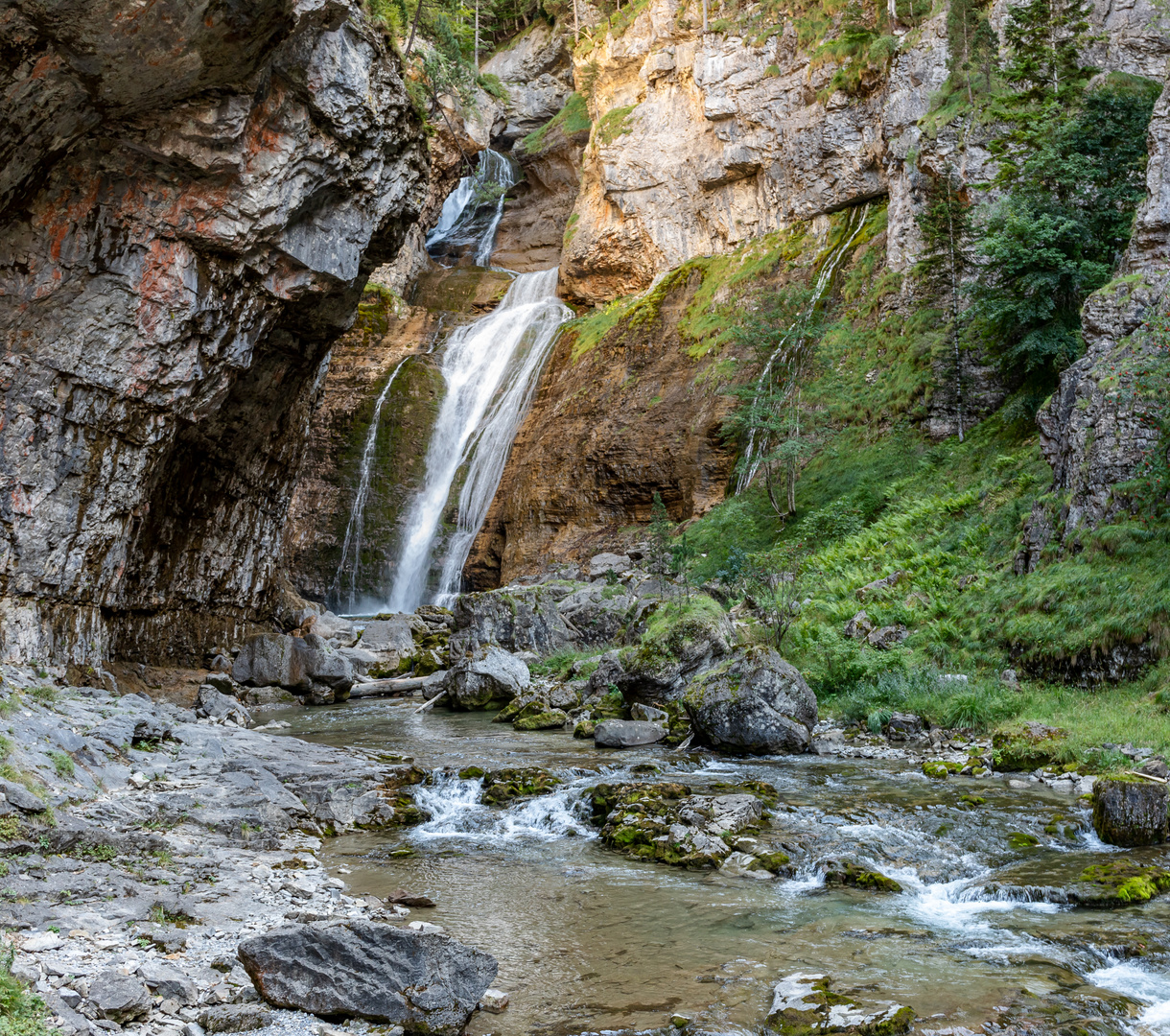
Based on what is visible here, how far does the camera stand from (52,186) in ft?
40.0

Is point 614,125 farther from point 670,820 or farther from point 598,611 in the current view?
point 670,820

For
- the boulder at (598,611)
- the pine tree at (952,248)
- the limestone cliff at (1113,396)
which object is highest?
the pine tree at (952,248)

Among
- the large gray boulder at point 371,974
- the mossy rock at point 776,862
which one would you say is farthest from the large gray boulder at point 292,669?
the large gray boulder at point 371,974

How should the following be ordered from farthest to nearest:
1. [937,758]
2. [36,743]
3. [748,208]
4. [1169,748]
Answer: [748,208], [937,758], [1169,748], [36,743]

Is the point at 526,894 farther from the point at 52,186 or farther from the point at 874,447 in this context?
the point at 874,447

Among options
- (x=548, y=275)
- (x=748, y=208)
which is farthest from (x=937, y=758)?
(x=548, y=275)

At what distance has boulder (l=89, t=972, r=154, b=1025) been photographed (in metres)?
4.08

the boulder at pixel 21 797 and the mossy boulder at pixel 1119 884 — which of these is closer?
the mossy boulder at pixel 1119 884

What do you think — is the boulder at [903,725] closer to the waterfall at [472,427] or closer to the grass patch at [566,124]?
the waterfall at [472,427]

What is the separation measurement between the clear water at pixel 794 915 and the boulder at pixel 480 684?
645cm

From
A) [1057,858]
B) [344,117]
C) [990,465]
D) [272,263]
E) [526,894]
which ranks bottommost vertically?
[526,894]

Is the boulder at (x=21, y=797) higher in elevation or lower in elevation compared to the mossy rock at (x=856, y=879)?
higher

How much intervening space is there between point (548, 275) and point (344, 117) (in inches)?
949

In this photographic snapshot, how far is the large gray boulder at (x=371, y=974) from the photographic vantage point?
15.1 feet
